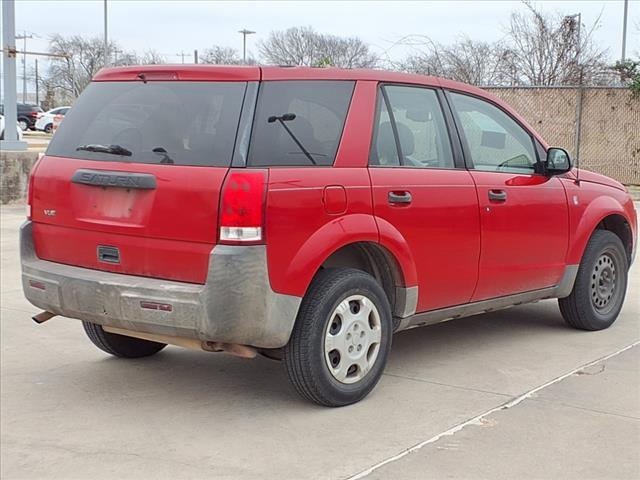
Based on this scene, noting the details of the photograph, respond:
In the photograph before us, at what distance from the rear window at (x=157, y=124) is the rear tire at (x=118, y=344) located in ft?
3.98

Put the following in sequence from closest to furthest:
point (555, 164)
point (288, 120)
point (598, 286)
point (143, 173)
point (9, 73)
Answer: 1. point (143, 173)
2. point (288, 120)
3. point (555, 164)
4. point (598, 286)
5. point (9, 73)

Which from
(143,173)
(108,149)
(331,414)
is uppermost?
(108,149)

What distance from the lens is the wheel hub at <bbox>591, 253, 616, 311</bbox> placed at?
669cm

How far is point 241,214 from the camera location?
4.27 metres

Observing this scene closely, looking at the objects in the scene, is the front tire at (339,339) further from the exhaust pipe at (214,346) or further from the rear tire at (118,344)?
the rear tire at (118,344)

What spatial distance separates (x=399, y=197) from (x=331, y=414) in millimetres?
1255

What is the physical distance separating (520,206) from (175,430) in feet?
8.93

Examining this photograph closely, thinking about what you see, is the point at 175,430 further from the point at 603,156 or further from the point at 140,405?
the point at 603,156

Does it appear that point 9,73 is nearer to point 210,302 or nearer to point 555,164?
point 555,164

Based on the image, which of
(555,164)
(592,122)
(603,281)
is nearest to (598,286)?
(603,281)

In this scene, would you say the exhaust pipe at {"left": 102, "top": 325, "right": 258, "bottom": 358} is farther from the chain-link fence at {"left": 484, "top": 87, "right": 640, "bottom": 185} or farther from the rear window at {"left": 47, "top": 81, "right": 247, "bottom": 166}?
Answer: the chain-link fence at {"left": 484, "top": 87, "right": 640, "bottom": 185}

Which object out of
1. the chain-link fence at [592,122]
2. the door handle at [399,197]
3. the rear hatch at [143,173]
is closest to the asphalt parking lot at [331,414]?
the rear hatch at [143,173]

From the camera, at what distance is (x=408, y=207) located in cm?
509

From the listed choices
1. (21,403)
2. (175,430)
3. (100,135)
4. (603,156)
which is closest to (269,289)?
(175,430)
